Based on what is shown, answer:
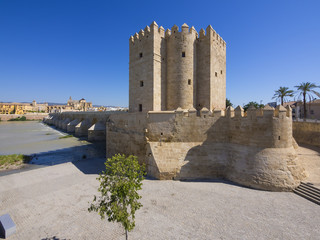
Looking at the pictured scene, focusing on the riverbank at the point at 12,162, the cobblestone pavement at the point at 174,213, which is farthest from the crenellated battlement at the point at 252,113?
the riverbank at the point at 12,162

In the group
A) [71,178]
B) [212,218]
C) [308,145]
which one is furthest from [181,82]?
[308,145]

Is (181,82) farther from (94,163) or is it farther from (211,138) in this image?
(94,163)

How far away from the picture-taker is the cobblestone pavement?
6457mm

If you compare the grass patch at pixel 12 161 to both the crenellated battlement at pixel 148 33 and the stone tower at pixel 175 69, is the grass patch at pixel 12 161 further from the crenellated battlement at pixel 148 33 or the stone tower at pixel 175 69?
the crenellated battlement at pixel 148 33

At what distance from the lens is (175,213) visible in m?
7.64

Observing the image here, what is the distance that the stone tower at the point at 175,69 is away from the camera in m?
14.9

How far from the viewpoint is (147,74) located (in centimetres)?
1512

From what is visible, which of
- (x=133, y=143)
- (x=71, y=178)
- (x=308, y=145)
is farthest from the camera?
(x=308, y=145)

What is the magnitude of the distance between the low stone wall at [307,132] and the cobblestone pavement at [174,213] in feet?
42.9

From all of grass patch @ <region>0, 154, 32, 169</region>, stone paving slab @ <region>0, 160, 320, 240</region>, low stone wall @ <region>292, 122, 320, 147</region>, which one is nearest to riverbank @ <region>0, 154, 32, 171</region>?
grass patch @ <region>0, 154, 32, 169</region>

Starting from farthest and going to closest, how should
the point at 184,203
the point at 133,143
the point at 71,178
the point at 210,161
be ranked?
the point at 133,143 < the point at 71,178 < the point at 210,161 < the point at 184,203

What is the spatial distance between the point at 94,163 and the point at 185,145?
9.87 meters

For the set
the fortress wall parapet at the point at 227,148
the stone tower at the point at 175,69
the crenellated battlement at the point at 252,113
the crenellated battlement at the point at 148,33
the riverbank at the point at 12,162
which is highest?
the crenellated battlement at the point at 148,33

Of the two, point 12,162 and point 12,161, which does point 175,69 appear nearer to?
point 12,162
